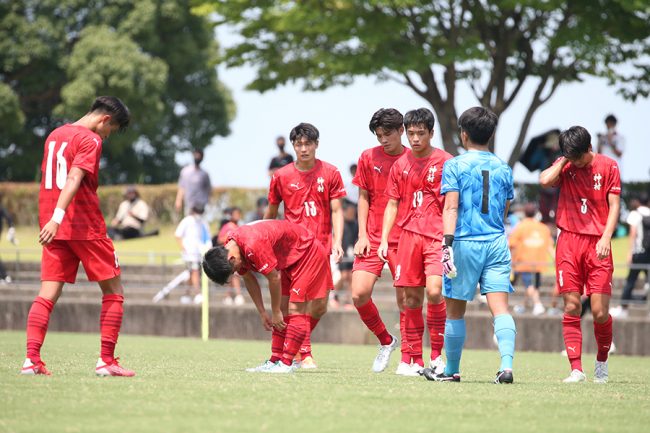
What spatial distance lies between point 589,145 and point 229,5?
23140mm

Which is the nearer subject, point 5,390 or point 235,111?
point 5,390

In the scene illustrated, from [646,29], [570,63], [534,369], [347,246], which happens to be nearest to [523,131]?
[570,63]

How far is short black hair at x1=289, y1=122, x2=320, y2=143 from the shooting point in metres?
12.5

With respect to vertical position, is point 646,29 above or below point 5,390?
above

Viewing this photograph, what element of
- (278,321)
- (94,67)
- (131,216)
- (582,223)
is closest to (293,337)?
(278,321)

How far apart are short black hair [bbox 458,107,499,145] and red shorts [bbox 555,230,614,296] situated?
5.45 feet

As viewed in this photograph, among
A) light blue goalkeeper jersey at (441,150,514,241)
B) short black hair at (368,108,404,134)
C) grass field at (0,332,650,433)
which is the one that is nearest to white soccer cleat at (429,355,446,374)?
grass field at (0,332,650,433)

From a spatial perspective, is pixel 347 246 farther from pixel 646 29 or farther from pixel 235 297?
pixel 646 29

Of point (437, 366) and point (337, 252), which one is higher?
point (337, 252)

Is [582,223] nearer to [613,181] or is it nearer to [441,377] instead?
[613,181]

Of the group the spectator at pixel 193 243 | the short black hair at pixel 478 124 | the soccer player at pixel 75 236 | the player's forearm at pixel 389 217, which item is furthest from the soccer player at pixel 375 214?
the spectator at pixel 193 243

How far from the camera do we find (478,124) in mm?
10414

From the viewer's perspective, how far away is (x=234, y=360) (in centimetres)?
1407

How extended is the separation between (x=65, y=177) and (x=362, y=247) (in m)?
3.39
